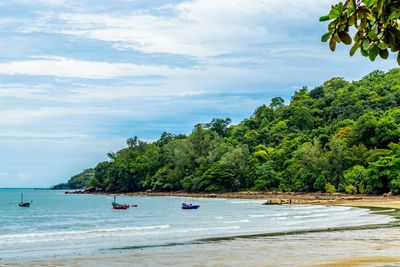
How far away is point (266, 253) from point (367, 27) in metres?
19.6

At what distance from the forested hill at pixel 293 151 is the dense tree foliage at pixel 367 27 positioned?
238ft

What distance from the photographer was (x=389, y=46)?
3.88 m

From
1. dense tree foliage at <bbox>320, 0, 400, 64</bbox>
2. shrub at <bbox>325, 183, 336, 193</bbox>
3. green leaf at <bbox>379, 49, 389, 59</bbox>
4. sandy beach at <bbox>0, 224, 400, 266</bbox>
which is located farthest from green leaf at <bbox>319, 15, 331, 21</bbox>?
shrub at <bbox>325, 183, 336, 193</bbox>

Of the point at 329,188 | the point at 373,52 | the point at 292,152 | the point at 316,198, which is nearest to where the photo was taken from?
the point at 373,52

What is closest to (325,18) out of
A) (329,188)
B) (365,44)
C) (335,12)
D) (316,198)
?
(335,12)

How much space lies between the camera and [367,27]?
3920mm

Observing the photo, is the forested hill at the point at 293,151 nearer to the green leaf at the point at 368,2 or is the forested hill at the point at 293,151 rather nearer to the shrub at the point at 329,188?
the shrub at the point at 329,188

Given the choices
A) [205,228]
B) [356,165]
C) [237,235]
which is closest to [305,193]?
[356,165]

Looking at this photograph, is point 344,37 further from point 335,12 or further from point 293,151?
point 293,151

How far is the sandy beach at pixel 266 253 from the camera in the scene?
2012 cm

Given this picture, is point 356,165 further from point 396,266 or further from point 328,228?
point 396,266

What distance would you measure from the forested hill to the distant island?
0.51ft

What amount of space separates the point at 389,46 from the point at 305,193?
86632 mm

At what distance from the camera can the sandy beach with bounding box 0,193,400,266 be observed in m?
20.1
